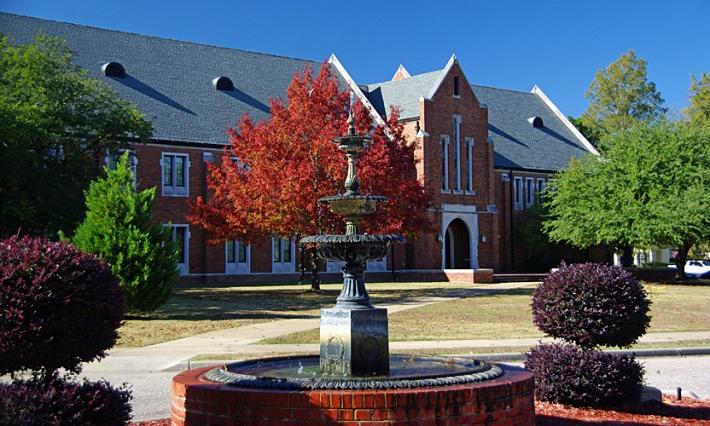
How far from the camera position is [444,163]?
4741cm

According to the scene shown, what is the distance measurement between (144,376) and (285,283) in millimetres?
27348

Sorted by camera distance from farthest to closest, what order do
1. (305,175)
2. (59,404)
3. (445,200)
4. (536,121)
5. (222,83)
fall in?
(536,121) < (445,200) < (222,83) < (305,175) < (59,404)

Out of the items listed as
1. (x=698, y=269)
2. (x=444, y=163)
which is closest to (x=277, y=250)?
(x=444, y=163)

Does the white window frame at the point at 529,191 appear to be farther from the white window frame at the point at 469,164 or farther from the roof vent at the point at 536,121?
the white window frame at the point at 469,164

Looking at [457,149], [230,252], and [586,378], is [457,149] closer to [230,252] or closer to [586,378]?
[230,252]

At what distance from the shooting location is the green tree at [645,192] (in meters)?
39.6

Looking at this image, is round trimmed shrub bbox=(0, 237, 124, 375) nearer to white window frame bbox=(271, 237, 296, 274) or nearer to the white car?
white window frame bbox=(271, 237, 296, 274)

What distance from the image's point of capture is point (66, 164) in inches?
1107

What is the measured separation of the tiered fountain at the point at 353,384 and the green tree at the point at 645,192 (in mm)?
33044

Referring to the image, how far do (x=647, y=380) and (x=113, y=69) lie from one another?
3433cm

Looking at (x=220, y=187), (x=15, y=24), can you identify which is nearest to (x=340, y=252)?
(x=220, y=187)

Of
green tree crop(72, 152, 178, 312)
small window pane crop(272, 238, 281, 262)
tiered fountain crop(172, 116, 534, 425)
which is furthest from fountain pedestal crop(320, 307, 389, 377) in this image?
small window pane crop(272, 238, 281, 262)

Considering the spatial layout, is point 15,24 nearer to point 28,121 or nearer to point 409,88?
point 28,121

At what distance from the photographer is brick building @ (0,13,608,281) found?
40.6 m
